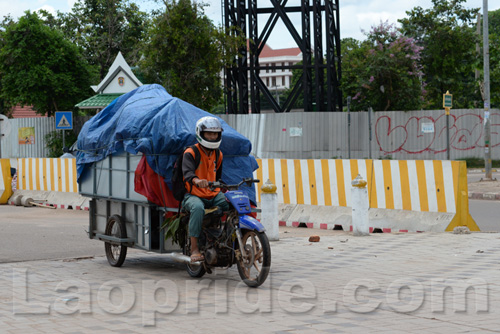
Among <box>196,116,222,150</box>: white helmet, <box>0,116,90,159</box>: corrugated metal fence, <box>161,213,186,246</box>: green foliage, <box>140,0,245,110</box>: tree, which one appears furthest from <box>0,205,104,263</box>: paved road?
<box>0,116,90,159</box>: corrugated metal fence

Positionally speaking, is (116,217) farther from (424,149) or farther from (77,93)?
(77,93)

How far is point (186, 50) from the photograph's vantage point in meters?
35.6

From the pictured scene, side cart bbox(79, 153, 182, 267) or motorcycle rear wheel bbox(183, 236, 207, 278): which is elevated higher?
side cart bbox(79, 153, 182, 267)

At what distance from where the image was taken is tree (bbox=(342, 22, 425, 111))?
37.1m

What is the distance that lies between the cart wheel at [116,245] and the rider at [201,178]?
1.58 meters

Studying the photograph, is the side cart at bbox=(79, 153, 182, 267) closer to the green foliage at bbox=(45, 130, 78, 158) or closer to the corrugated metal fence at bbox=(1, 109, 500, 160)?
the corrugated metal fence at bbox=(1, 109, 500, 160)

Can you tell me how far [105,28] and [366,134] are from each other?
790 inches

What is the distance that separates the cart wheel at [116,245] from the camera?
9972 millimetres

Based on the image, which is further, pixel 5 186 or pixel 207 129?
pixel 5 186

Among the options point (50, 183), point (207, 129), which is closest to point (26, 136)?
point (50, 183)

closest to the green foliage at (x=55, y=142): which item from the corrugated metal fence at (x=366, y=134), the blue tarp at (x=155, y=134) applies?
the corrugated metal fence at (x=366, y=134)

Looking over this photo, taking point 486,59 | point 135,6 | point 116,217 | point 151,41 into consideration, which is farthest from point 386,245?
point 135,6

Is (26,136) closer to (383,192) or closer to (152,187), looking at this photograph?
(383,192)

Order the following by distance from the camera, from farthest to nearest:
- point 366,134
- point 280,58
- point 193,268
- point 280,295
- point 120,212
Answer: point 280,58 < point 366,134 < point 120,212 < point 193,268 < point 280,295
